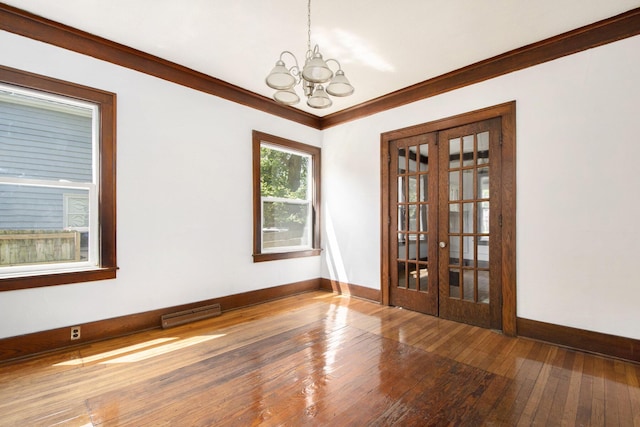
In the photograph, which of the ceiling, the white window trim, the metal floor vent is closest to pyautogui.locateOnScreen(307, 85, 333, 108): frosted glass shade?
the ceiling

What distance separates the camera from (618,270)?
102 inches

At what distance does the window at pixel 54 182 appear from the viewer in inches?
103

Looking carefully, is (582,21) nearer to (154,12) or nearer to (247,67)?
(247,67)

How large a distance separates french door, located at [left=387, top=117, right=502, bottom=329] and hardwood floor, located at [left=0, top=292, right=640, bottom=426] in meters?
0.51

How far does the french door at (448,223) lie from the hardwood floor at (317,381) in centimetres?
51

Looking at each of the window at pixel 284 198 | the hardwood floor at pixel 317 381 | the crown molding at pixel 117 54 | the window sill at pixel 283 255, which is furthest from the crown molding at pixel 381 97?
the hardwood floor at pixel 317 381

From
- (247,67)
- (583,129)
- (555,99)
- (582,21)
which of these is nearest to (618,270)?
(583,129)

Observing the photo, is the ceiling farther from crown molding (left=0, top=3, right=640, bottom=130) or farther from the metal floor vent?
the metal floor vent

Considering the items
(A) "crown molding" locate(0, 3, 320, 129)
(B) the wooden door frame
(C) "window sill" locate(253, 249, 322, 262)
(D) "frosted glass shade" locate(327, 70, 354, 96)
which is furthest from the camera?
(C) "window sill" locate(253, 249, 322, 262)

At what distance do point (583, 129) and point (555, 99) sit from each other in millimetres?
393

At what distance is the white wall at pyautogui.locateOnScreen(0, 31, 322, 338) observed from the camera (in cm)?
271

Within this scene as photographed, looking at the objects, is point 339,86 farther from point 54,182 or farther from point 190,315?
point 190,315

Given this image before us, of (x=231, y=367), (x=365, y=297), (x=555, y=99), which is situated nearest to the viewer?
(x=231, y=367)

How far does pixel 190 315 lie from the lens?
3471 millimetres
